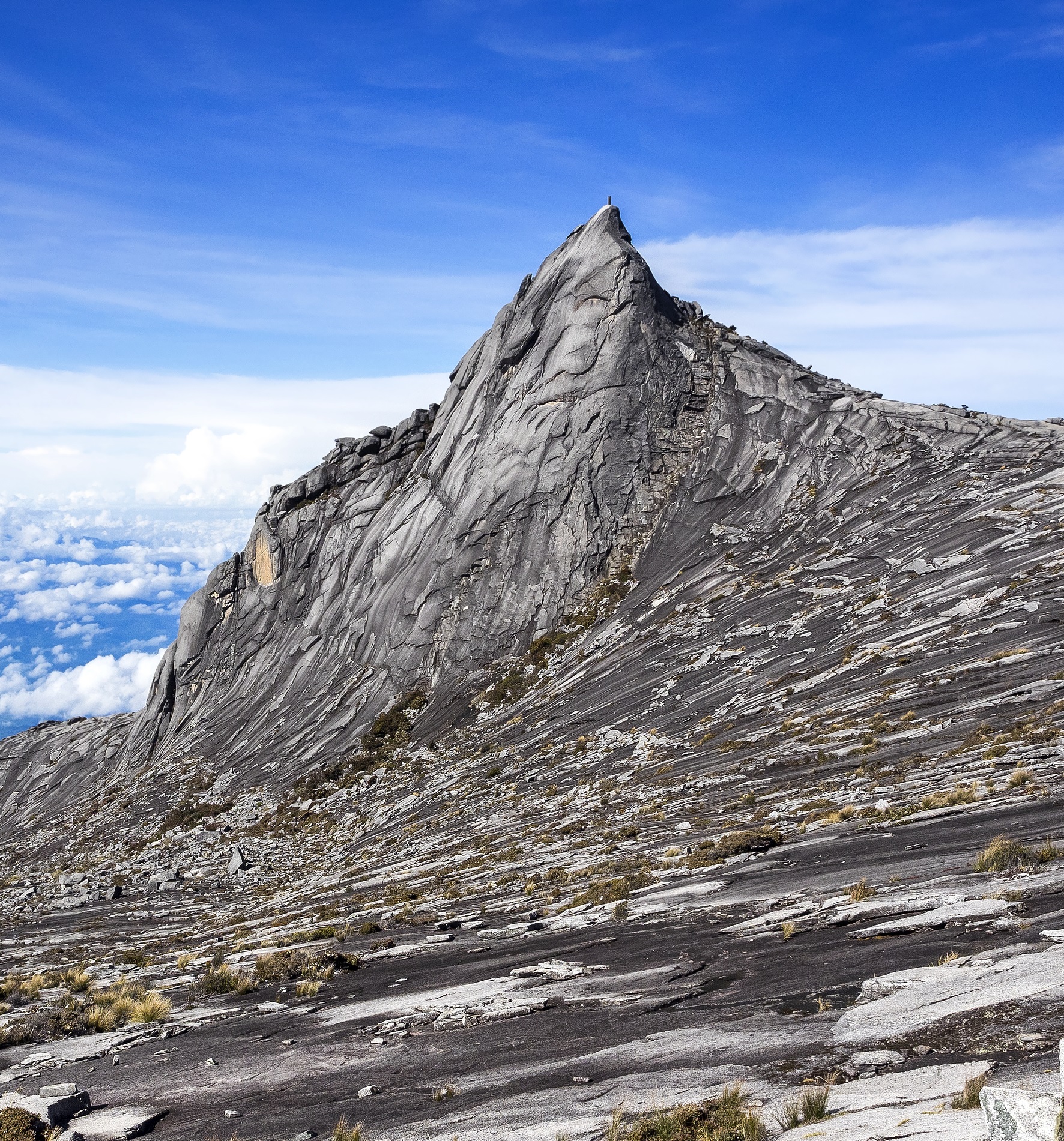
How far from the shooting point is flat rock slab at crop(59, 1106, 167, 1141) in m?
12.5

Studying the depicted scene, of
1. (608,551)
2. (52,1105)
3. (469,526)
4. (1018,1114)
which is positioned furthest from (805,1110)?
(469,526)

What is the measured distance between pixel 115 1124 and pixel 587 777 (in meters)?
31.8

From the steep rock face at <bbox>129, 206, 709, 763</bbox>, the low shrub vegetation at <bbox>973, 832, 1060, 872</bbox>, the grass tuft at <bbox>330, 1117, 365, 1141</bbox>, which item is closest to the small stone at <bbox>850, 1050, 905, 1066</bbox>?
the grass tuft at <bbox>330, 1117, 365, 1141</bbox>

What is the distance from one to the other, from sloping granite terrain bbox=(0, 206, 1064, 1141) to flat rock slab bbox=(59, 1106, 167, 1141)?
1.30ft

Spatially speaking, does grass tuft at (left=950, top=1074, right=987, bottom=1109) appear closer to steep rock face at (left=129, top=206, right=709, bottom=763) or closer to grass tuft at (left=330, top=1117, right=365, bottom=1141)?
grass tuft at (left=330, top=1117, right=365, bottom=1141)

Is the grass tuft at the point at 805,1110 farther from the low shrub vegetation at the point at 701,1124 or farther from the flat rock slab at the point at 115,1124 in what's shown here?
the flat rock slab at the point at 115,1124

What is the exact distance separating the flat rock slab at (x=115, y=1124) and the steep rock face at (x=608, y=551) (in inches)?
1148

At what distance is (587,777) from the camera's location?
142 feet

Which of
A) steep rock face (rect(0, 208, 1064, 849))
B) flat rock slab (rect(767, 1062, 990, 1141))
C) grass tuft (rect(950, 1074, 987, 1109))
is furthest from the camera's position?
steep rock face (rect(0, 208, 1064, 849))

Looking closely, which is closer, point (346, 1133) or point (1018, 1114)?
point (1018, 1114)

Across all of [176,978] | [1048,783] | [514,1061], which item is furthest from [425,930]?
[1048,783]

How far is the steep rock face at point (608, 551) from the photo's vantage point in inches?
1832

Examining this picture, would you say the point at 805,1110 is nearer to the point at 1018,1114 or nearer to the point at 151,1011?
the point at 1018,1114

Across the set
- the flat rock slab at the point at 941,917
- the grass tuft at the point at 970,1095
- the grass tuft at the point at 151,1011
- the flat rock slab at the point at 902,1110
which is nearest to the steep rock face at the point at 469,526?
the grass tuft at the point at 151,1011
